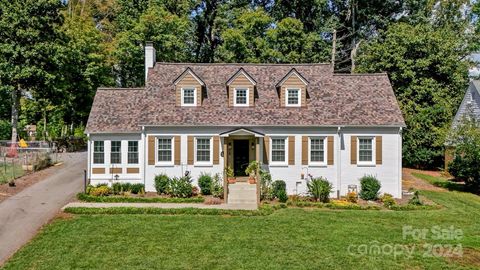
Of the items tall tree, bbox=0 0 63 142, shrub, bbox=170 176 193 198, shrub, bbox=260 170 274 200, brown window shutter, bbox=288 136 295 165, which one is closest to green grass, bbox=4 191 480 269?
shrub, bbox=260 170 274 200

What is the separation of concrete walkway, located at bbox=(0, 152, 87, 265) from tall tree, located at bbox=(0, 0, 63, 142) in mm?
11212

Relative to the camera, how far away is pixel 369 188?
880 inches

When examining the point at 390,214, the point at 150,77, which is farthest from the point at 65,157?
the point at 390,214

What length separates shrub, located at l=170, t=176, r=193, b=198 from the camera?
71.2 feet

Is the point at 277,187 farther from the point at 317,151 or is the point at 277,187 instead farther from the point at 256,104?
the point at 256,104

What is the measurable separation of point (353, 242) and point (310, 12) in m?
35.5

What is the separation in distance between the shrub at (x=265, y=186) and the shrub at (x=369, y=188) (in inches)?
194

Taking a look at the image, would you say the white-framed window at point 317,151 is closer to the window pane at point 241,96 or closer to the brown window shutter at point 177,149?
the window pane at point 241,96

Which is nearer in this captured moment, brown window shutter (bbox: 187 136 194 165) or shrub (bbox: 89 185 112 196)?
shrub (bbox: 89 185 112 196)

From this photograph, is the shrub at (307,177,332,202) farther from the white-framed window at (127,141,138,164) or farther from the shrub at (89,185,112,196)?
the shrub at (89,185,112,196)

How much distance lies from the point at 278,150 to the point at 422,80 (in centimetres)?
1934

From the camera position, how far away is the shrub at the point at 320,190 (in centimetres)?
2163

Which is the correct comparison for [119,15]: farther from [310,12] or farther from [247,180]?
[247,180]

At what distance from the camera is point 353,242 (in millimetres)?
14422
